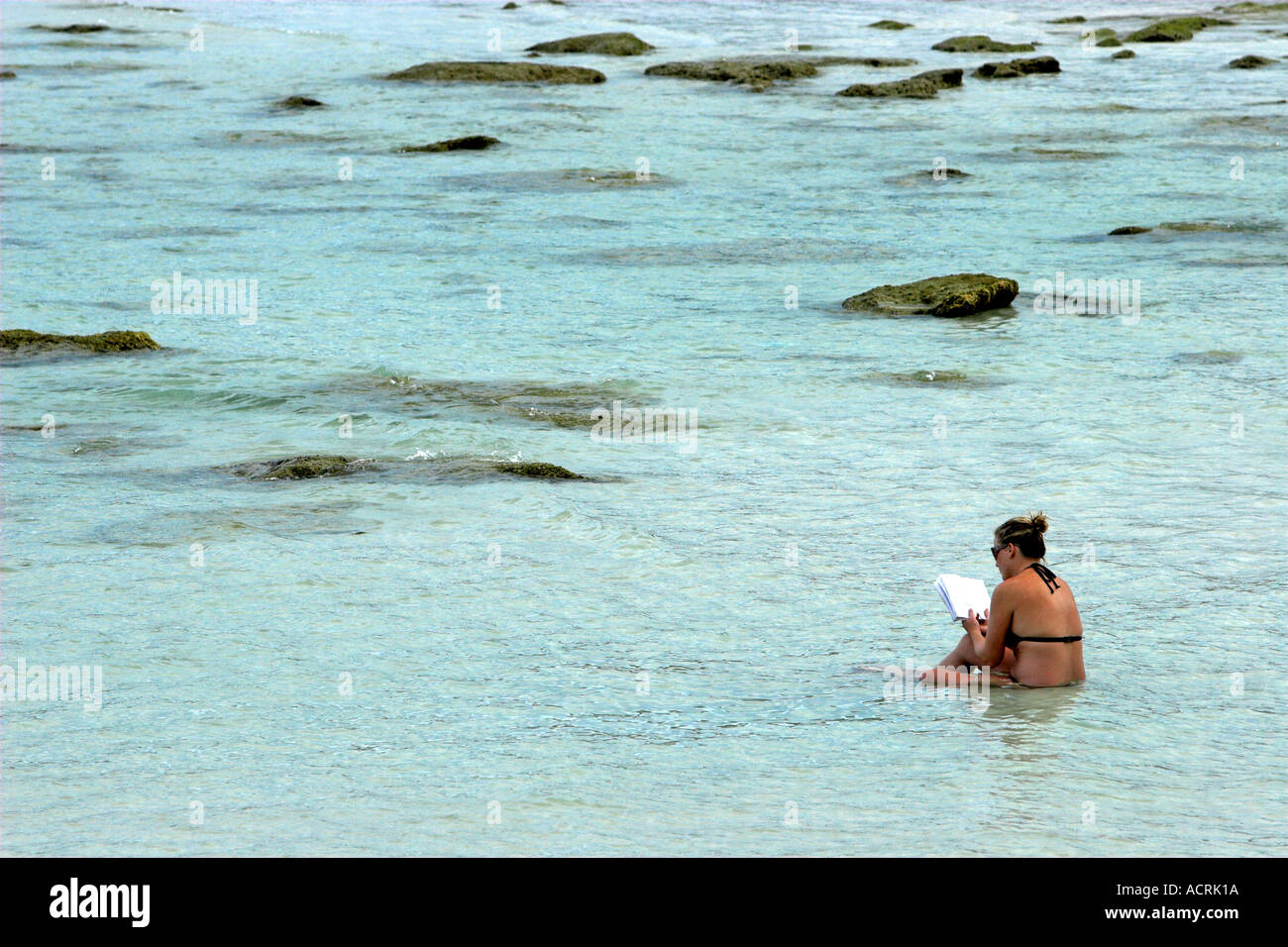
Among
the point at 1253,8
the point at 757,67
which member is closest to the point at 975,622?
the point at 757,67

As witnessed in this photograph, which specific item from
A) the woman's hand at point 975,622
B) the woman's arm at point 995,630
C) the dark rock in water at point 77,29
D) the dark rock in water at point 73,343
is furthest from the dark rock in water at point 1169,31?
the woman's arm at point 995,630

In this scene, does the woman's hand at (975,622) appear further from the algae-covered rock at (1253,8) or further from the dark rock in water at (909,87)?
the algae-covered rock at (1253,8)

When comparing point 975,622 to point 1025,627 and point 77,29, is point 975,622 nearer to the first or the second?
point 1025,627

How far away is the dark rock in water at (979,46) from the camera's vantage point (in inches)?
1481

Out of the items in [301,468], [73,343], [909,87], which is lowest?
[73,343]

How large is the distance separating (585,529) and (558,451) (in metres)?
1.73

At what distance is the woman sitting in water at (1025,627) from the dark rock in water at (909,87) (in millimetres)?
24043

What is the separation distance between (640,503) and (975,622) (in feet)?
11.0

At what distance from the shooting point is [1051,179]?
2342 cm

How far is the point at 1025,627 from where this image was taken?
8.09 meters

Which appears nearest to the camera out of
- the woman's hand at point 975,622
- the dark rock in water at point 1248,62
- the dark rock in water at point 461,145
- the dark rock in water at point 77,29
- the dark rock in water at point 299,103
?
the woman's hand at point 975,622

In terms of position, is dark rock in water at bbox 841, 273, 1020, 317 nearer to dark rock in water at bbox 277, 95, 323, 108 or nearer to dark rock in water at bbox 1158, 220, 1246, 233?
dark rock in water at bbox 1158, 220, 1246, 233

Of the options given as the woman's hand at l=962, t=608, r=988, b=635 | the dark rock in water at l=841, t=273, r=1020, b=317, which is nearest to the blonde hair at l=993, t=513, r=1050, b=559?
the woman's hand at l=962, t=608, r=988, b=635

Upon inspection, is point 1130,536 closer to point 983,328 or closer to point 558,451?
point 558,451
